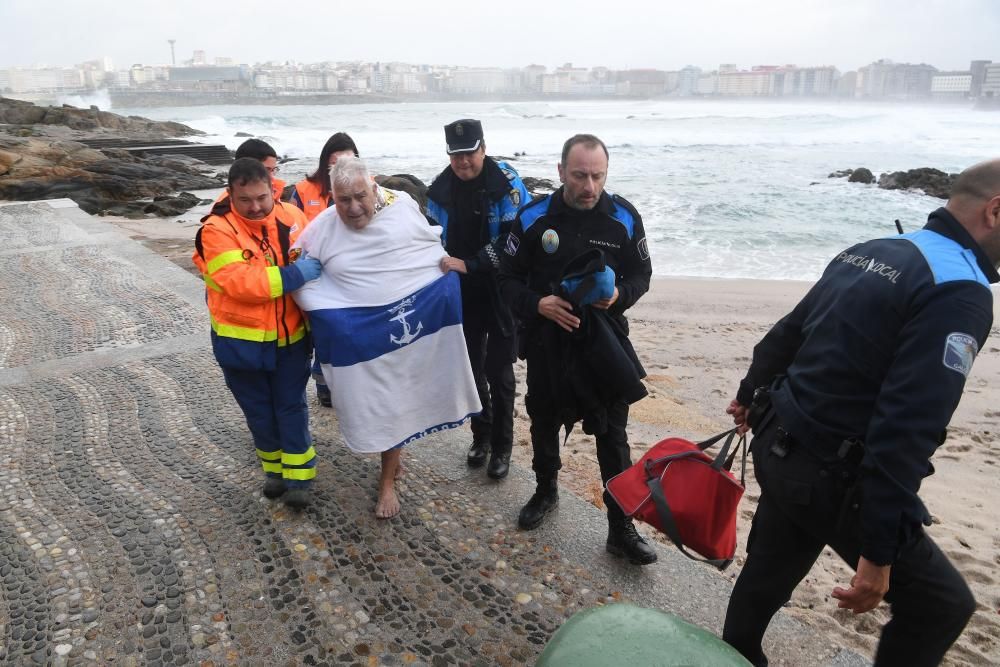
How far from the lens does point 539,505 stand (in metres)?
3.44

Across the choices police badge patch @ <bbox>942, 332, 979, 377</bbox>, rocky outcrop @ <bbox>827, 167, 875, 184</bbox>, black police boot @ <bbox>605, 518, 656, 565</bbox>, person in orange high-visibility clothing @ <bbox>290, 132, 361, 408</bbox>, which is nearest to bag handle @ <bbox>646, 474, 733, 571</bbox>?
black police boot @ <bbox>605, 518, 656, 565</bbox>

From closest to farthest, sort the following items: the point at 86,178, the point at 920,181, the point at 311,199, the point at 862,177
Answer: the point at 311,199
the point at 86,178
the point at 920,181
the point at 862,177

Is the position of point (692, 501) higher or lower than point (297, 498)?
higher

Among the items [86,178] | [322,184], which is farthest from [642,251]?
[86,178]

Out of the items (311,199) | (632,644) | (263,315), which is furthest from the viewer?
(311,199)

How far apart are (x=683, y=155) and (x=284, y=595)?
37.3m

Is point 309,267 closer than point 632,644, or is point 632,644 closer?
point 632,644

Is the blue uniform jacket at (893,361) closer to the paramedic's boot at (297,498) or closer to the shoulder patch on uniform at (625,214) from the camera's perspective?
the shoulder patch on uniform at (625,214)

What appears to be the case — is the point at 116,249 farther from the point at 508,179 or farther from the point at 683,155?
the point at 683,155

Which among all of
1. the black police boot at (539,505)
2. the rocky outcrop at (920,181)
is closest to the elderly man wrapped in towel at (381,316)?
the black police boot at (539,505)

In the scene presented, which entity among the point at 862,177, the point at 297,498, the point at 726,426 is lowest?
the point at 726,426

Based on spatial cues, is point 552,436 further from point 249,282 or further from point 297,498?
point 249,282

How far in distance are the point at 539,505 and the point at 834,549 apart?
1.60 m

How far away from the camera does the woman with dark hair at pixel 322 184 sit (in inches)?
190
